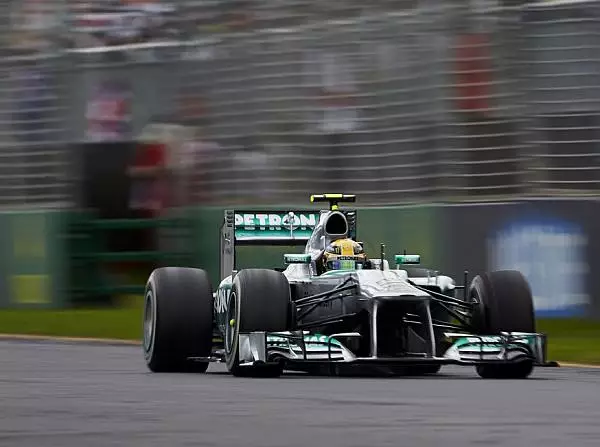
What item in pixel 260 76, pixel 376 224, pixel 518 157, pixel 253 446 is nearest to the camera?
pixel 253 446

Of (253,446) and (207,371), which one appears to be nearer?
(253,446)

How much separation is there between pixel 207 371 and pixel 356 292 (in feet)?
6.64

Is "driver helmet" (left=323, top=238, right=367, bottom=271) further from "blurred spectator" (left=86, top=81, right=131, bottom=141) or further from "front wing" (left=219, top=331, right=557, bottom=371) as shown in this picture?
"blurred spectator" (left=86, top=81, right=131, bottom=141)

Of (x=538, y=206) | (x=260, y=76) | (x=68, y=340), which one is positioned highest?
(x=260, y=76)

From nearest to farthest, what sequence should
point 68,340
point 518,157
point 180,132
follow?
point 68,340, point 518,157, point 180,132

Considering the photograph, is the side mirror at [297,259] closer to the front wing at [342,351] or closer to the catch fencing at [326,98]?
the front wing at [342,351]

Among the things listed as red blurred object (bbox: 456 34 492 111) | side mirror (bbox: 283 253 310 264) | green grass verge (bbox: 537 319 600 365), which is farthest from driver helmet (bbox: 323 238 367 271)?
red blurred object (bbox: 456 34 492 111)

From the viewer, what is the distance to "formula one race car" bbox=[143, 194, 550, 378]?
13.9 metres

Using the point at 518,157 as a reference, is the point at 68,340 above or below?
below

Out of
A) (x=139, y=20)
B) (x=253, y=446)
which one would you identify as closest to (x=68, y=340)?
(x=139, y=20)

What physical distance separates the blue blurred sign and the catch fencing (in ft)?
1.47

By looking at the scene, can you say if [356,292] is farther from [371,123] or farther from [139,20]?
[139,20]

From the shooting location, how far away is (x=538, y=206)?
21.6 metres

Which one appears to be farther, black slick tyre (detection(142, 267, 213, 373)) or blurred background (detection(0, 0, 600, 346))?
blurred background (detection(0, 0, 600, 346))
